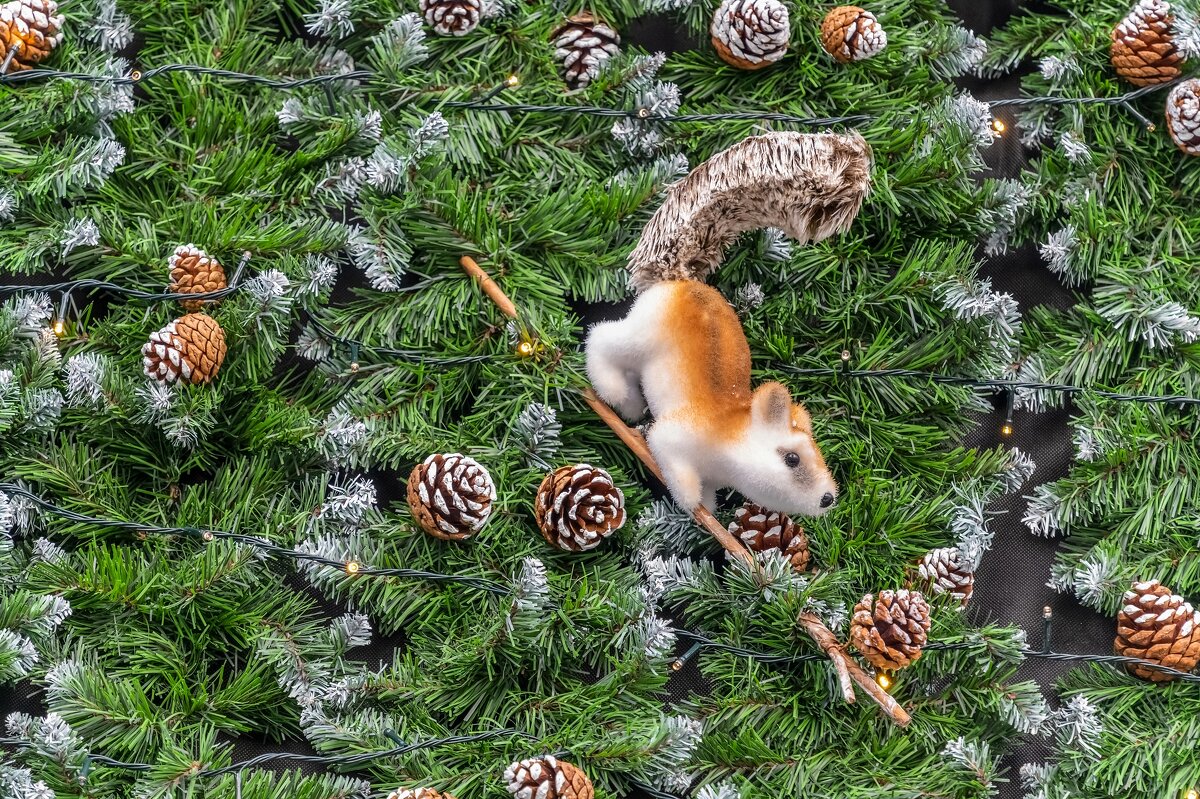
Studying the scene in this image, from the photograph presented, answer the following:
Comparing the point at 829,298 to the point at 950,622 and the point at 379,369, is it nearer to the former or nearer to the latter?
the point at 950,622

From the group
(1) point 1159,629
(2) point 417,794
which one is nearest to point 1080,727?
(1) point 1159,629

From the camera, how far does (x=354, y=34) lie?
4.03 feet

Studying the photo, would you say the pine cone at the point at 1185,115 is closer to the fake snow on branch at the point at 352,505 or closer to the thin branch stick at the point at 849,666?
the thin branch stick at the point at 849,666

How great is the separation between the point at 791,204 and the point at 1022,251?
304mm

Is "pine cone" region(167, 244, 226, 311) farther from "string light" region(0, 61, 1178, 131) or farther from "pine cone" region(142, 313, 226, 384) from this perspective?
"string light" region(0, 61, 1178, 131)

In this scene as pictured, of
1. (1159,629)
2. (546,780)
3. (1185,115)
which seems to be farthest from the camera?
(1185,115)

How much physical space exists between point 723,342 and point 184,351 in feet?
1.51

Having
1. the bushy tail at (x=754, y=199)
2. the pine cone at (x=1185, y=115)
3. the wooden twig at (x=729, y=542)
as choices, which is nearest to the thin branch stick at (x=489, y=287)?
the wooden twig at (x=729, y=542)

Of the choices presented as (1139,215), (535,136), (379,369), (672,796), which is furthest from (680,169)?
Answer: (672,796)

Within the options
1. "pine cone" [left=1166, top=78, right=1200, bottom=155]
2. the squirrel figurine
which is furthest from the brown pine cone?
"pine cone" [left=1166, top=78, right=1200, bottom=155]

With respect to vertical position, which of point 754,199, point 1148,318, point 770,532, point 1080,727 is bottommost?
point 1080,727

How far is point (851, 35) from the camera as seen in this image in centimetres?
121

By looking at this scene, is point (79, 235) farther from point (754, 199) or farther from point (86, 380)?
point (754, 199)

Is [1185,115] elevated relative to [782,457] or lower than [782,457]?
elevated
